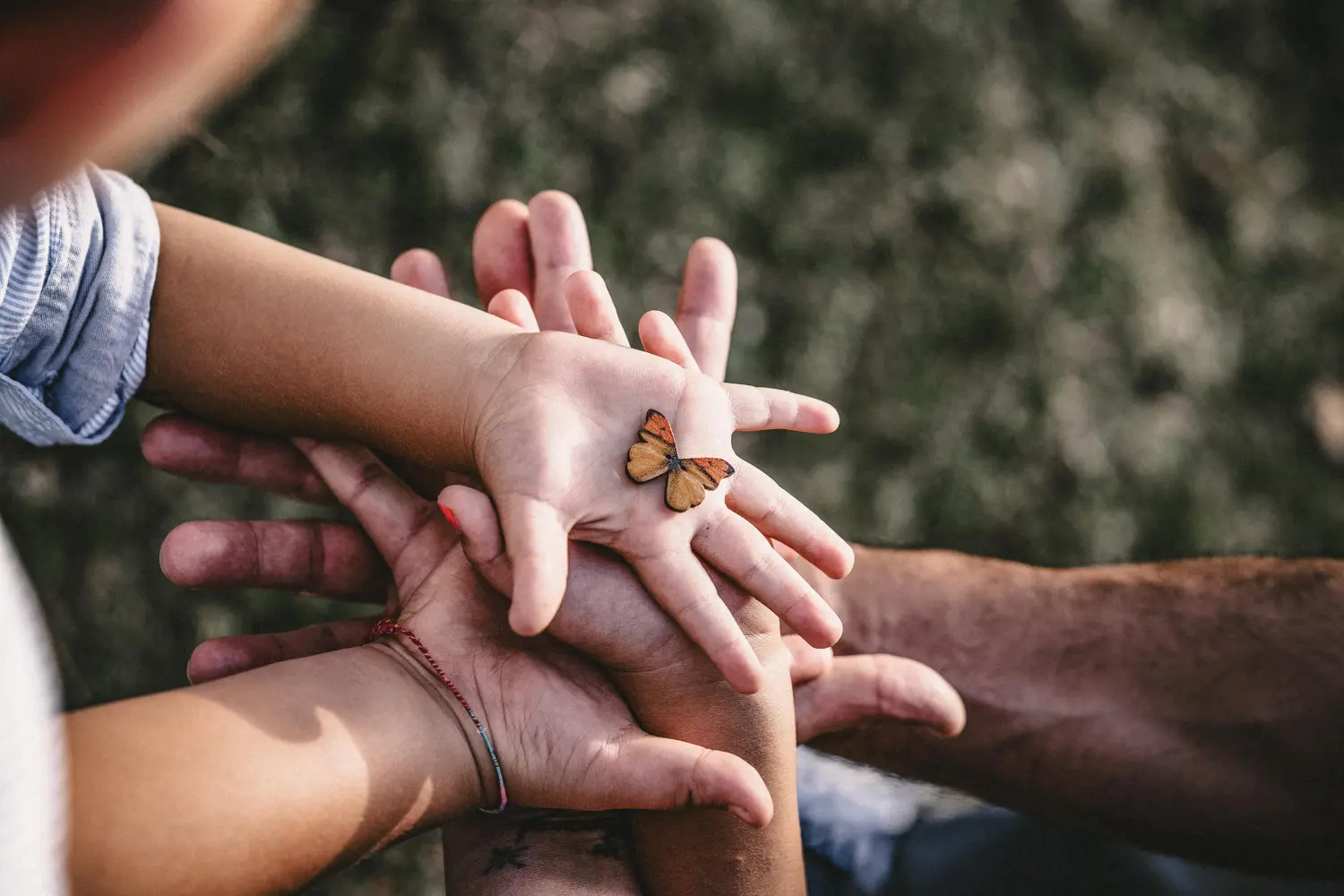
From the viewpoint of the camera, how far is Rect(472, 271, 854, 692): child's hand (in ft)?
5.54

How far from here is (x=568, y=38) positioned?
3.41m

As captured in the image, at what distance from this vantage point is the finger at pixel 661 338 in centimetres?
198

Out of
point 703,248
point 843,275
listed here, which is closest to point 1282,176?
point 843,275

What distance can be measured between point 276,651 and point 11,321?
0.84 m

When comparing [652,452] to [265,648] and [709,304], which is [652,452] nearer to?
[709,304]

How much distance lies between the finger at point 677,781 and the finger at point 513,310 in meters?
0.91

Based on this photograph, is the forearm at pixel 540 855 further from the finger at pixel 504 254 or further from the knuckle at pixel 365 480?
the finger at pixel 504 254

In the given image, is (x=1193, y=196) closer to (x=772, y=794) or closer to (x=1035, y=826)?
(x=1035, y=826)

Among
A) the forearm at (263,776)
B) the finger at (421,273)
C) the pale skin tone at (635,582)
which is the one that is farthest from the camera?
the finger at (421,273)

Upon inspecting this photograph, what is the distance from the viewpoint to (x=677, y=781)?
5.51ft

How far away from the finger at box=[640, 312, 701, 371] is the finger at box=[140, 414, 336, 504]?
2.92ft

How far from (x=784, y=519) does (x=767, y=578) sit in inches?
6.0

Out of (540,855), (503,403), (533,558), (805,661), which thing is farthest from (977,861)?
(503,403)

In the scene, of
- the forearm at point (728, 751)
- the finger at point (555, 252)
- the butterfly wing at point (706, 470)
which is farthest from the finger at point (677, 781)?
the finger at point (555, 252)
